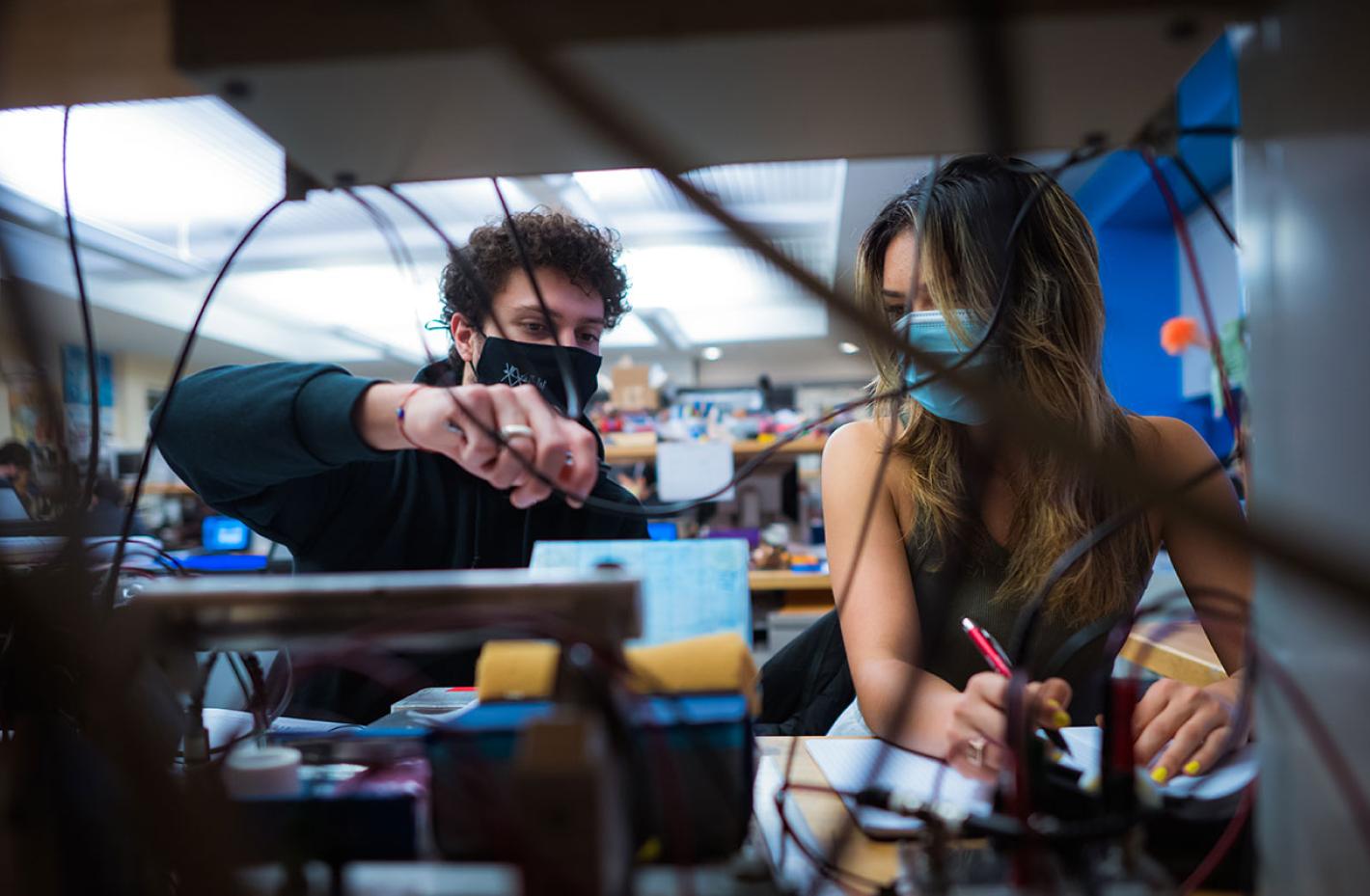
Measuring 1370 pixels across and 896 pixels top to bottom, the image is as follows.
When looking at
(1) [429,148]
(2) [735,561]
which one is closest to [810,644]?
(2) [735,561]

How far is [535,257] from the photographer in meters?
1.26

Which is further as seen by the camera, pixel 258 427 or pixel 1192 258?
pixel 258 427

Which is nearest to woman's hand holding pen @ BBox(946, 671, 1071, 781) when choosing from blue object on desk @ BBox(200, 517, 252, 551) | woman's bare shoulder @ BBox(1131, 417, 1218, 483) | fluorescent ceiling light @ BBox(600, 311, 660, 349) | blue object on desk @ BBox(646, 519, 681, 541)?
woman's bare shoulder @ BBox(1131, 417, 1218, 483)

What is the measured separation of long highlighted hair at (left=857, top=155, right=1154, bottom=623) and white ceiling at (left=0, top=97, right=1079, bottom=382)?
76cm

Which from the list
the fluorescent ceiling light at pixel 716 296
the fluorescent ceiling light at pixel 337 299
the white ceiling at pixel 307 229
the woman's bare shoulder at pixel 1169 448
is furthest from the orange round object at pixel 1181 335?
the fluorescent ceiling light at pixel 337 299

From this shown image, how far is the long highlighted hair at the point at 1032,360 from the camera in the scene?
38.5 inches

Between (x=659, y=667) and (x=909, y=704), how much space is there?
25 cm

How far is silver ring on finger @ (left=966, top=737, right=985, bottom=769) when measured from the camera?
0.59 metres

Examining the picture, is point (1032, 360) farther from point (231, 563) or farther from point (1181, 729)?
point (231, 563)

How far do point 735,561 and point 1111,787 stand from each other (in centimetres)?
73

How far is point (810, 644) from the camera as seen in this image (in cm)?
115

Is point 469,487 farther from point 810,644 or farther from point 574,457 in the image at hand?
point 574,457

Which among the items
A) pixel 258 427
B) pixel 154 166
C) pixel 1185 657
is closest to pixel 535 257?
pixel 258 427

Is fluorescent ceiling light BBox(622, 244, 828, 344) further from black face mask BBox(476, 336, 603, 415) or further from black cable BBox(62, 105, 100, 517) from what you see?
black cable BBox(62, 105, 100, 517)
